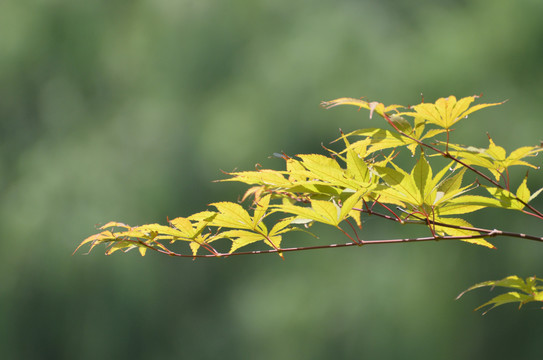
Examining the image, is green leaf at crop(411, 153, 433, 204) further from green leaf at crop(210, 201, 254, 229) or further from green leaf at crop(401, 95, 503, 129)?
green leaf at crop(210, 201, 254, 229)

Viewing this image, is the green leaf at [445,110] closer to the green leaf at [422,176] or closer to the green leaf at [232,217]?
the green leaf at [422,176]

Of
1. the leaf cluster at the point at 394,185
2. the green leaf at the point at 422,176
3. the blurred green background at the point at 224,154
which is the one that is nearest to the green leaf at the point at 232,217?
the leaf cluster at the point at 394,185

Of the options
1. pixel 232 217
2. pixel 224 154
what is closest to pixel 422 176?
pixel 232 217

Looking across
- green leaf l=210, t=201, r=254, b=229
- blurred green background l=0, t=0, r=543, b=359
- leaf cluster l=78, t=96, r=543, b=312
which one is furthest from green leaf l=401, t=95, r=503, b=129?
blurred green background l=0, t=0, r=543, b=359

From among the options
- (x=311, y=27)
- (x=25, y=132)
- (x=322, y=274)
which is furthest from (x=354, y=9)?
(x=25, y=132)

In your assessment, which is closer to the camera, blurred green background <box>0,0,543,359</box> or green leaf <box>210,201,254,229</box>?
green leaf <box>210,201,254,229</box>

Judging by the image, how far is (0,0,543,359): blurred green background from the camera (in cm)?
313

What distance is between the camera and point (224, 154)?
3430mm

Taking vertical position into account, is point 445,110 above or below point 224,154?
below

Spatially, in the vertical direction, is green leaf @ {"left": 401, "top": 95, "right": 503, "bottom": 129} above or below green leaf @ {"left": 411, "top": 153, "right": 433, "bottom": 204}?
above

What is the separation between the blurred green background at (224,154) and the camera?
10.3ft

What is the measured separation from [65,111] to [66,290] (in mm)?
1174

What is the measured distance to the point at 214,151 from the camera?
345 cm

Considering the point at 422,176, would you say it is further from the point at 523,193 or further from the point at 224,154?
the point at 224,154
